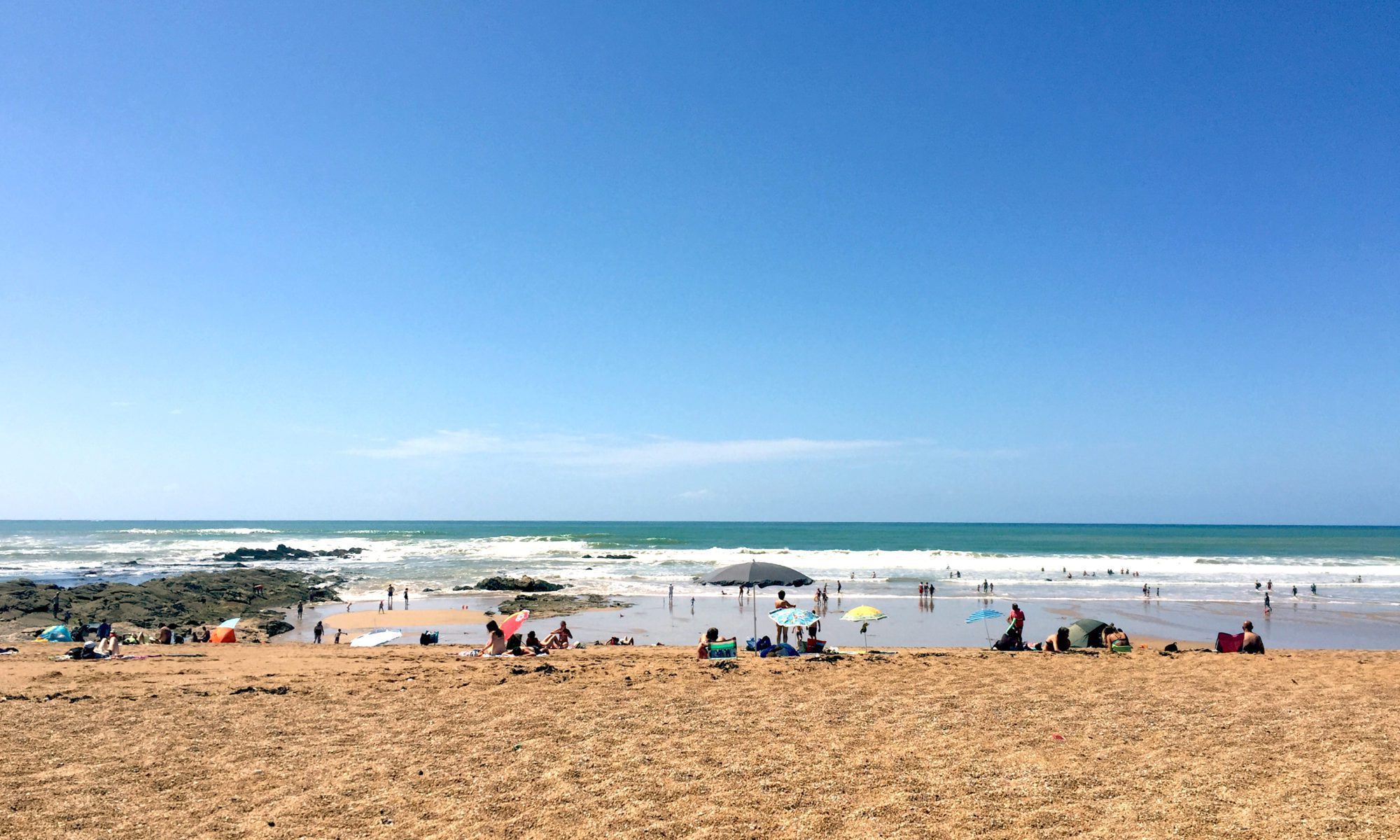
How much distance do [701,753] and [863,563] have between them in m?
58.0

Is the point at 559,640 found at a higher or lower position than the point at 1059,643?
lower

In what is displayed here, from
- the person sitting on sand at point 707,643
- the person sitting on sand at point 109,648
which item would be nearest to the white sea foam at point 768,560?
the person sitting on sand at point 707,643

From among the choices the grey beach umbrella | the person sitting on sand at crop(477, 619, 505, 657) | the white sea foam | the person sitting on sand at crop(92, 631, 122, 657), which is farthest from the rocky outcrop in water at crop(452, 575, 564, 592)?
the person sitting on sand at crop(477, 619, 505, 657)

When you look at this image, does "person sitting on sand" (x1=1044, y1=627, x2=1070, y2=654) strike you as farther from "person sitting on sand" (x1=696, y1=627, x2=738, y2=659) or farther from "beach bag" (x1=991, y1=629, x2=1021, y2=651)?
"person sitting on sand" (x1=696, y1=627, x2=738, y2=659)

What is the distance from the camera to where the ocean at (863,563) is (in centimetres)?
4516

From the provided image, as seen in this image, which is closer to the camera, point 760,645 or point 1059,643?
point 760,645

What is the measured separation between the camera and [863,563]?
212 feet

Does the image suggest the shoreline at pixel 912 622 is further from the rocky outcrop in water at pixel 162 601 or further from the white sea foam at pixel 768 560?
the white sea foam at pixel 768 560

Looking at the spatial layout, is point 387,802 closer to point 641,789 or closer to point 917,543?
point 641,789

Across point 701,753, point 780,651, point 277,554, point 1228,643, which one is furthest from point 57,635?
point 277,554

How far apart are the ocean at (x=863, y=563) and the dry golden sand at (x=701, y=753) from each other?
28.0 meters

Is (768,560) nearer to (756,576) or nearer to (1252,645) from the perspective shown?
(756,576)

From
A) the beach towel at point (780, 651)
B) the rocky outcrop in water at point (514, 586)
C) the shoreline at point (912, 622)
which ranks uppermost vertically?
the beach towel at point (780, 651)

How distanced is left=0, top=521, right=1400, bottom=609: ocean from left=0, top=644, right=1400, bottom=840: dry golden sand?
27956mm
